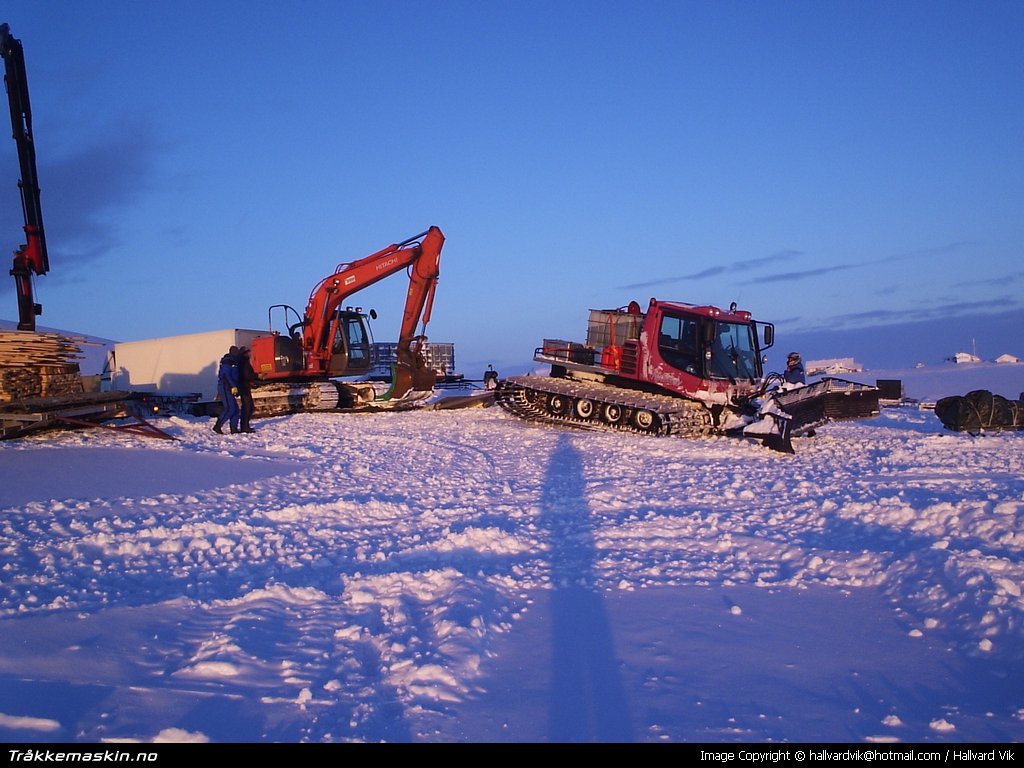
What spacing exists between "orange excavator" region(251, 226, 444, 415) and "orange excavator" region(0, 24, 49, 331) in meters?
5.15

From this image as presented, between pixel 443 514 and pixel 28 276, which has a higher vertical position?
pixel 28 276

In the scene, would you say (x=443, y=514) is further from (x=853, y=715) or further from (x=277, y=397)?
(x=277, y=397)

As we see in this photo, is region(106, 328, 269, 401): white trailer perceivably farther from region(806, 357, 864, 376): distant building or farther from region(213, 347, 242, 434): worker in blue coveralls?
region(806, 357, 864, 376): distant building

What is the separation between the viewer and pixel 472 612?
15.0 feet

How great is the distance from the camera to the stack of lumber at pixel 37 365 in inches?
484

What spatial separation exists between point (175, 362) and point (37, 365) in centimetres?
936

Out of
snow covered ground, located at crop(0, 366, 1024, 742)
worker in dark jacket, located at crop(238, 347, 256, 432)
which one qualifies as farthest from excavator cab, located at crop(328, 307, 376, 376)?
snow covered ground, located at crop(0, 366, 1024, 742)

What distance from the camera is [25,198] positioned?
52.5 feet

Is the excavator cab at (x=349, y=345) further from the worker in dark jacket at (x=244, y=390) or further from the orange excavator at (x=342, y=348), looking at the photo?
the worker in dark jacket at (x=244, y=390)

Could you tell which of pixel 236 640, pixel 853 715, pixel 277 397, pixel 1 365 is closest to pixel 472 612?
pixel 236 640

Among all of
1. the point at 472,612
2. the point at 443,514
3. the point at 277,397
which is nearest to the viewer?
the point at 472,612

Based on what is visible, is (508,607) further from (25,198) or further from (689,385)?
(25,198)

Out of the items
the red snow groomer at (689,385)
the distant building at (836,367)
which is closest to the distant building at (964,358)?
the distant building at (836,367)
